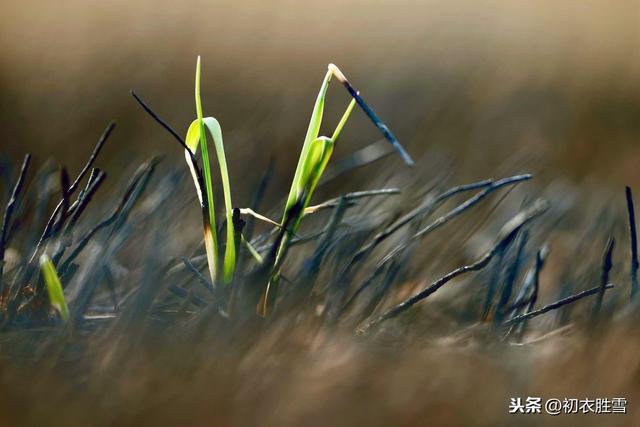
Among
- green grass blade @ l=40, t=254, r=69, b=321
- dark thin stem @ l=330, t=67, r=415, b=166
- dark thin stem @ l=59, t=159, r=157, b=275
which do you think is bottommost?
green grass blade @ l=40, t=254, r=69, b=321

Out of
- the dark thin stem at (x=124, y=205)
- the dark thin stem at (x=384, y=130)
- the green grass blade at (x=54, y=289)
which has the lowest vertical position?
the green grass blade at (x=54, y=289)

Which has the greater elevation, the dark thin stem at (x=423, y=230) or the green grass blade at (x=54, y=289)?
the dark thin stem at (x=423, y=230)

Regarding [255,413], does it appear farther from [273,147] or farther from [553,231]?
[273,147]

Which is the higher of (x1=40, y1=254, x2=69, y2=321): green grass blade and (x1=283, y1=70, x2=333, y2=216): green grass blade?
(x1=283, y1=70, x2=333, y2=216): green grass blade

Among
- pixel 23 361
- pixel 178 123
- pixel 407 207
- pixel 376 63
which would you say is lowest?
pixel 23 361

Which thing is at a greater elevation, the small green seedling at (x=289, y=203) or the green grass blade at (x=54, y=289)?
the small green seedling at (x=289, y=203)

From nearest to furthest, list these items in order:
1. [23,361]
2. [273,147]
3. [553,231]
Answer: [23,361] → [553,231] → [273,147]

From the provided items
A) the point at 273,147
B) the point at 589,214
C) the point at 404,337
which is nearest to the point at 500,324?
the point at 404,337

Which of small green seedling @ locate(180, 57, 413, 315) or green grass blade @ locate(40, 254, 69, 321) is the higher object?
small green seedling @ locate(180, 57, 413, 315)

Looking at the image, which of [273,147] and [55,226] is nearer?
[55,226]

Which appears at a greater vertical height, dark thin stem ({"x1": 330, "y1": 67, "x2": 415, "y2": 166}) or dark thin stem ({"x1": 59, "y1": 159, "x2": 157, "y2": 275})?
dark thin stem ({"x1": 330, "y1": 67, "x2": 415, "y2": 166})

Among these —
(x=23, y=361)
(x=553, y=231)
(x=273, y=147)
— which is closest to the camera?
(x=23, y=361)
